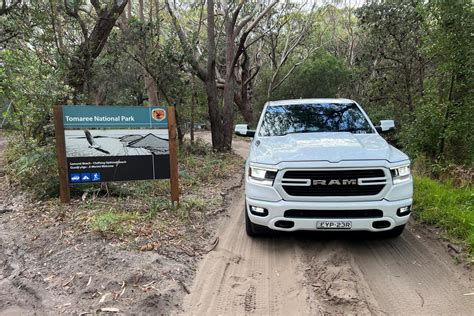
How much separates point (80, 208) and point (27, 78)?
2.63m

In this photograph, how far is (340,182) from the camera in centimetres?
415

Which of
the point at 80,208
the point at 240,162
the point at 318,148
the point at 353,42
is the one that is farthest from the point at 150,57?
the point at 353,42

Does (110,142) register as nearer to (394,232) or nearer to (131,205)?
(131,205)

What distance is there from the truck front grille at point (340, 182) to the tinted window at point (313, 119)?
4.66 ft

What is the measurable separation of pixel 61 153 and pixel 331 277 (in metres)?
4.12

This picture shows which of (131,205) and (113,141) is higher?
(113,141)

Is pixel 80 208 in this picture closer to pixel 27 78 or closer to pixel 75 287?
pixel 75 287

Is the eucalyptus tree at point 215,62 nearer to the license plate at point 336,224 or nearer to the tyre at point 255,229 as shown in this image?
the tyre at point 255,229

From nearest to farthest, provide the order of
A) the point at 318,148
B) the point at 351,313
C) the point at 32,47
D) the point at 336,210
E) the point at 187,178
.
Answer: the point at 351,313 < the point at 336,210 < the point at 318,148 < the point at 187,178 < the point at 32,47

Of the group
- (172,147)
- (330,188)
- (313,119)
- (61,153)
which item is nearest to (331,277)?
(330,188)

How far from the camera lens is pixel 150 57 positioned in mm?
11180

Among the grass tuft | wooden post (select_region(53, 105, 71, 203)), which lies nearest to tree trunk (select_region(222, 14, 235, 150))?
wooden post (select_region(53, 105, 71, 203))

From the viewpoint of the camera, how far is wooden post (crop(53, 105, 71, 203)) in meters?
5.29

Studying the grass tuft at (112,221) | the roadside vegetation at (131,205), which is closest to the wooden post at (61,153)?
the roadside vegetation at (131,205)
